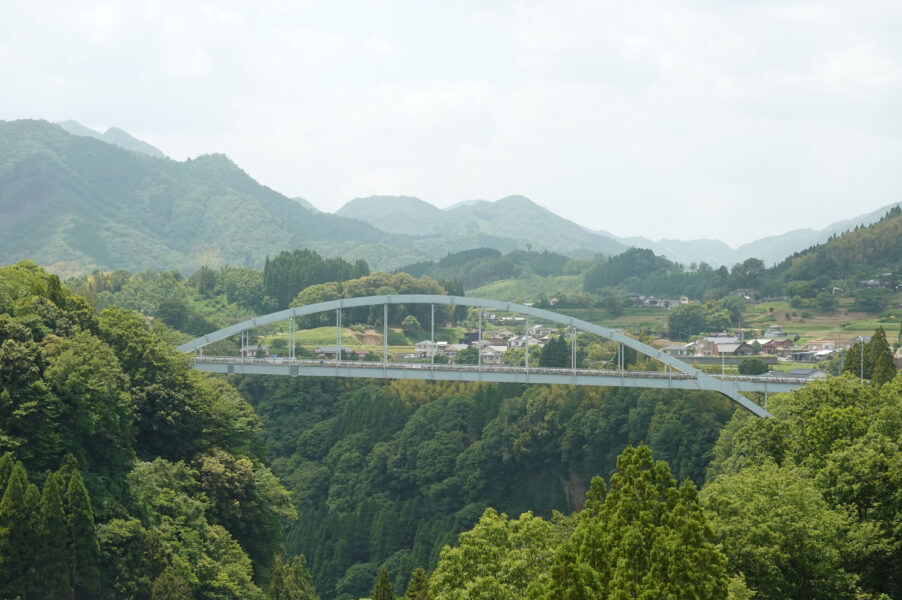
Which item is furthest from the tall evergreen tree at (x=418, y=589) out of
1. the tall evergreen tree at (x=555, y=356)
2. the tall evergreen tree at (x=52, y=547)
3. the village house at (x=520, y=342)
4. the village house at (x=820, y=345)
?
the village house at (x=520, y=342)

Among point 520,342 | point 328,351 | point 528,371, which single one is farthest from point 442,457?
point 520,342

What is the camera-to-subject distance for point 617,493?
28516 millimetres

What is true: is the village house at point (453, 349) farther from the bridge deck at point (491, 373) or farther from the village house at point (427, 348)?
the bridge deck at point (491, 373)

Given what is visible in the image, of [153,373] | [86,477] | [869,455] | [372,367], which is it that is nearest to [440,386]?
[372,367]

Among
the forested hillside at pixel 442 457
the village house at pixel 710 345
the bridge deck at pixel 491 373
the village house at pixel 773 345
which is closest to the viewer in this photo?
the bridge deck at pixel 491 373

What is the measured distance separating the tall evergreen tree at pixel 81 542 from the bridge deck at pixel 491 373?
3692cm

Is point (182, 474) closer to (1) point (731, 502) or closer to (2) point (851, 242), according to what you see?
(1) point (731, 502)

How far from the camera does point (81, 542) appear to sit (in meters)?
38.0

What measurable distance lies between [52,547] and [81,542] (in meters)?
1.16

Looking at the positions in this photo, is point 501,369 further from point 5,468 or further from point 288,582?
point 5,468

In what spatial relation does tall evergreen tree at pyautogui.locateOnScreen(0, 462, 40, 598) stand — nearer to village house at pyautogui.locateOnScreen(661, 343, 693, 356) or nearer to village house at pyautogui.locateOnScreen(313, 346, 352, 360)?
village house at pyautogui.locateOnScreen(313, 346, 352, 360)

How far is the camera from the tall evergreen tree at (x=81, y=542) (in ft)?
125

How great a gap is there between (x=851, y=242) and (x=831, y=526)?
417 feet

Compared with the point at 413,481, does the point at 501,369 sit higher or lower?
higher
